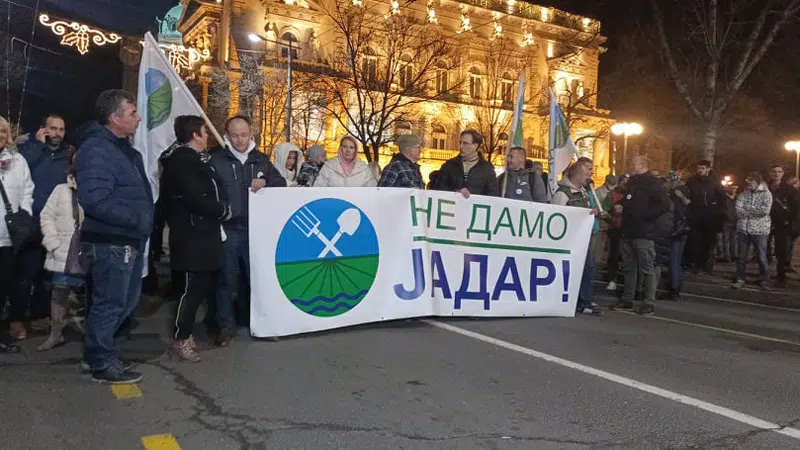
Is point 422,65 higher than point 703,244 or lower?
higher

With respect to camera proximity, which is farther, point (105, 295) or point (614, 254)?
point (614, 254)

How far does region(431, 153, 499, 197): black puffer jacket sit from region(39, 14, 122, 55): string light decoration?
10.0m

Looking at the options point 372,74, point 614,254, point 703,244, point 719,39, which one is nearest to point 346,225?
point 614,254

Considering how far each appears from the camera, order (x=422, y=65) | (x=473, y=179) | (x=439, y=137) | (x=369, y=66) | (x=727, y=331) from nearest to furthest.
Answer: (x=727, y=331)
(x=473, y=179)
(x=369, y=66)
(x=422, y=65)
(x=439, y=137)

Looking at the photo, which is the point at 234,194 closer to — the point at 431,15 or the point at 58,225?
the point at 58,225

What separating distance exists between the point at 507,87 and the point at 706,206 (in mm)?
44025

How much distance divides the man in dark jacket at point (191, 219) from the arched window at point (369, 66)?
2542 cm

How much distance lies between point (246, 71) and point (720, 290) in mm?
36495

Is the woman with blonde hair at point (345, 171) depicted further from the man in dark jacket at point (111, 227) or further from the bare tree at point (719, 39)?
the bare tree at point (719, 39)

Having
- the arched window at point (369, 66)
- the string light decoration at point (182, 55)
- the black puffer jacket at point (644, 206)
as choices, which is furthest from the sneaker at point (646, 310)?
the arched window at point (369, 66)

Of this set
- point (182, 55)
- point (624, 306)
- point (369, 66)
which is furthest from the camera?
point (369, 66)

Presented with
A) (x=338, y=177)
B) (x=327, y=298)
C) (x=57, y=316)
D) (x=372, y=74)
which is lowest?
(x=57, y=316)

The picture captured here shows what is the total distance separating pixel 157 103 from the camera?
6246 millimetres

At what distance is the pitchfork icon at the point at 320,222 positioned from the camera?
20.7ft
